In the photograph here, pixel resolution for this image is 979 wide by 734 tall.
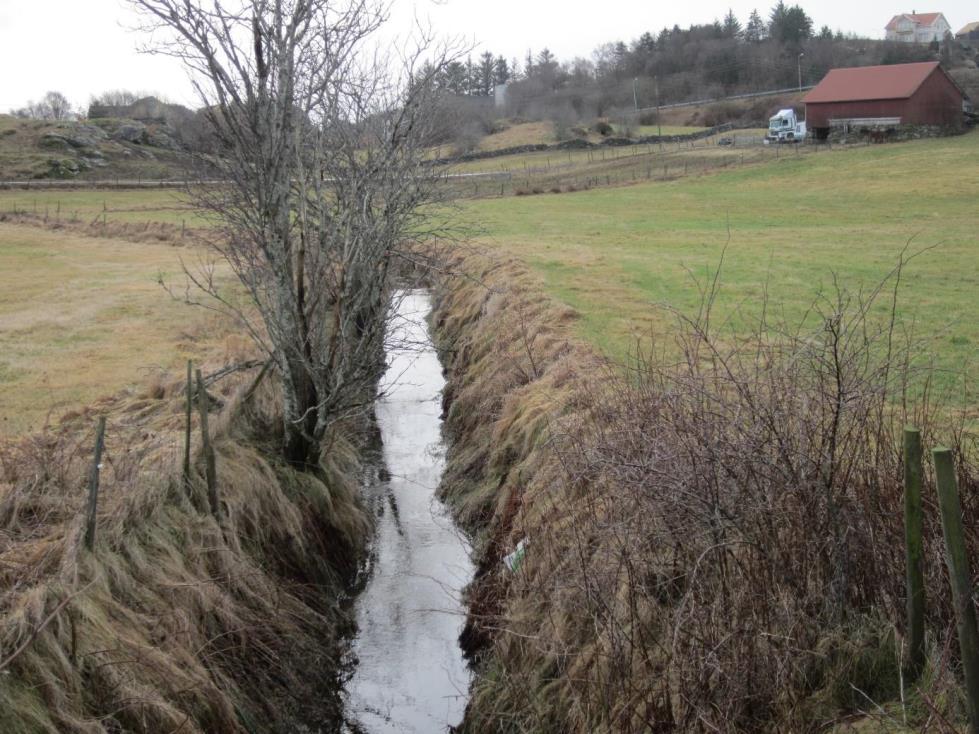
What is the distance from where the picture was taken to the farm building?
5956cm

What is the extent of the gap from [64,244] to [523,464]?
3127cm

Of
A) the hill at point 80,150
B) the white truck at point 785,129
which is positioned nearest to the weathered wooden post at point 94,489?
the hill at point 80,150

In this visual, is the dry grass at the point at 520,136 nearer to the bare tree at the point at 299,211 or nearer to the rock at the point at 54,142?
the rock at the point at 54,142

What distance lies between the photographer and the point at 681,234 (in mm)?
29344

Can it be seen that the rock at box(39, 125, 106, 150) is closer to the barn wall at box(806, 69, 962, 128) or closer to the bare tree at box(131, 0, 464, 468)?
the barn wall at box(806, 69, 962, 128)

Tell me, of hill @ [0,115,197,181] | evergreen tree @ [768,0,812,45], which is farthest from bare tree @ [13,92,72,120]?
evergreen tree @ [768,0,812,45]

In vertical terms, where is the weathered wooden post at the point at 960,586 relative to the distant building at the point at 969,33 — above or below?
below

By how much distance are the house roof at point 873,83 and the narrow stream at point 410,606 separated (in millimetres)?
56721

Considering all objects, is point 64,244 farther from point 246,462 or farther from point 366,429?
point 246,462

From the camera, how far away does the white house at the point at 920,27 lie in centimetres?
14538

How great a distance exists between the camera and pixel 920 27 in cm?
14612

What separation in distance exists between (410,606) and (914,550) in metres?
6.35

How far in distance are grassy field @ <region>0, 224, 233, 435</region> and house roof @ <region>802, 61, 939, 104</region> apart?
4835 cm

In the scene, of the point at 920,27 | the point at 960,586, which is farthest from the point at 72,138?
the point at 920,27
